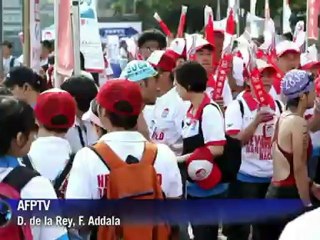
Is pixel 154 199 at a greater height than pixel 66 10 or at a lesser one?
lesser

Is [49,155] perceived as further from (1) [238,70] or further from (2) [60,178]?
(1) [238,70]

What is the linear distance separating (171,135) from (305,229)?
4.85 metres

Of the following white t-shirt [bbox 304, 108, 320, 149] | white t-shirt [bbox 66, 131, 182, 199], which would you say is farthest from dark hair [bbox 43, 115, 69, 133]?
white t-shirt [bbox 304, 108, 320, 149]

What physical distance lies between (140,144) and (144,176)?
0.17 meters

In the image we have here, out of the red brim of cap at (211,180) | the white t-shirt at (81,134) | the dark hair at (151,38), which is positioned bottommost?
the red brim of cap at (211,180)

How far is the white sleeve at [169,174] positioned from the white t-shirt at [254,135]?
2.64 metres

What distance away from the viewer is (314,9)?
10.5 meters

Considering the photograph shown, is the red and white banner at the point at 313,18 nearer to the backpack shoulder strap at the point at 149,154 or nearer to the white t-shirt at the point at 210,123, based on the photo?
the white t-shirt at the point at 210,123

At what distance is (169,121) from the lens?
687cm

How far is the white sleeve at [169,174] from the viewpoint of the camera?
4.25 metres

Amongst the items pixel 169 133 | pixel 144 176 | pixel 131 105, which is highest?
pixel 131 105

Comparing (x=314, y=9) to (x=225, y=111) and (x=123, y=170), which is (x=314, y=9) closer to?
(x=225, y=111)

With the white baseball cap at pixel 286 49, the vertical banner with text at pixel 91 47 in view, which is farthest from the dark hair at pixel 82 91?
the white baseball cap at pixel 286 49

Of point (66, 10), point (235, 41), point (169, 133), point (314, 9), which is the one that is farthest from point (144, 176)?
point (314, 9)
